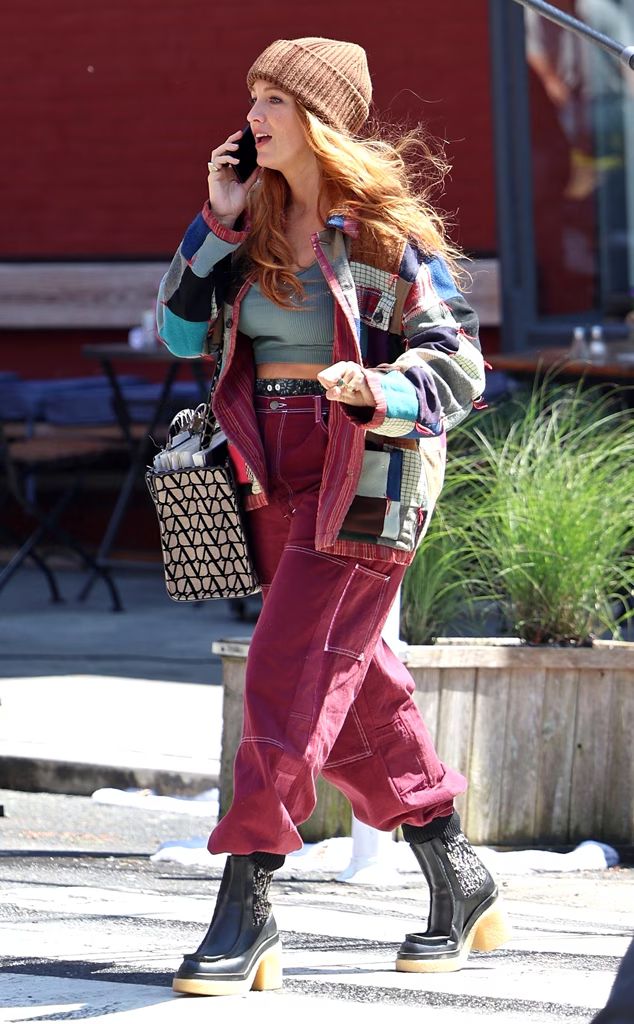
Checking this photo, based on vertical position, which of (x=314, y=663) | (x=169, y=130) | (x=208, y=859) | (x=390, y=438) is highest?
(x=169, y=130)

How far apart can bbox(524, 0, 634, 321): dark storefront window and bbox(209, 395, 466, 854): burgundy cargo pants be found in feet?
22.2

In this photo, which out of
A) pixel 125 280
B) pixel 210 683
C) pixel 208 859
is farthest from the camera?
pixel 125 280

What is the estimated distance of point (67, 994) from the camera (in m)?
3.89

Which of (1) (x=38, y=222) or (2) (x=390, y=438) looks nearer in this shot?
(2) (x=390, y=438)

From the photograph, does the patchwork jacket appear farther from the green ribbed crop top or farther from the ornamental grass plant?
the ornamental grass plant

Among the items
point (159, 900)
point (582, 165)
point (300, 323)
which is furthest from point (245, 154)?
point (582, 165)

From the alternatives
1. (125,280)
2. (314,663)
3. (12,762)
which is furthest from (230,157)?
(125,280)

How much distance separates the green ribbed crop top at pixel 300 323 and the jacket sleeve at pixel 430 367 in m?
0.16

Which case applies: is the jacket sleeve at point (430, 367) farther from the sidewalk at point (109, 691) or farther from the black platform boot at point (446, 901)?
the sidewalk at point (109, 691)

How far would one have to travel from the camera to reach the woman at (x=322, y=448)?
148 inches

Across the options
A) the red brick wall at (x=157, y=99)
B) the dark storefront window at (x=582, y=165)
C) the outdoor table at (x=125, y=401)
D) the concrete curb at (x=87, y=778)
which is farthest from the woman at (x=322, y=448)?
the dark storefront window at (x=582, y=165)

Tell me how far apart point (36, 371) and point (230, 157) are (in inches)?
297

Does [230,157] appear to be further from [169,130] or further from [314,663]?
[169,130]

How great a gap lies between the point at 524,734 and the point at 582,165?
5.92 m
